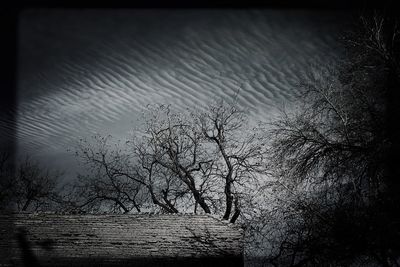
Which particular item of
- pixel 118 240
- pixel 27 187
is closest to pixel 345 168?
pixel 118 240

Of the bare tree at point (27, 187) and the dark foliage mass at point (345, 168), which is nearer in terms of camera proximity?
the dark foliage mass at point (345, 168)

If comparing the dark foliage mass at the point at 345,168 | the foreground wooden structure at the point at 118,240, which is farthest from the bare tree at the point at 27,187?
the dark foliage mass at the point at 345,168

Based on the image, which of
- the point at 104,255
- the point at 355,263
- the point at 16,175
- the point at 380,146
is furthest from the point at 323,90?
the point at 16,175

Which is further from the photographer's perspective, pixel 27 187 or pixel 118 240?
pixel 27 187

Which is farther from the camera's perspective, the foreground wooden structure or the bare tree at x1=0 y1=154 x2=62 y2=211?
the bare tree at x1=0 y1=154 x2=62 y2=211

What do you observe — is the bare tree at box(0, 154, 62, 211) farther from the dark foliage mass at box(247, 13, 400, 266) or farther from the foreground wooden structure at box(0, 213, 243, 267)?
the dark foliage mass at box(247, 13, 400, 266)

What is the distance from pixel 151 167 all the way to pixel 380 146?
27.2ft

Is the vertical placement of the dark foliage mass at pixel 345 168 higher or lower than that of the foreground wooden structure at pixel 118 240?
higher

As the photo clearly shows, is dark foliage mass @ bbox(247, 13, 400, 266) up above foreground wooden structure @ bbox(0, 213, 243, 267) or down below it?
above

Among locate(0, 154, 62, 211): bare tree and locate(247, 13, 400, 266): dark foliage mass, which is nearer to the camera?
locate(247, 13, 400, 266): dark foliage mass

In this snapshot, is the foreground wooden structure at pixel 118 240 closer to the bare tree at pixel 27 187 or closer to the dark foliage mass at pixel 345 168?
the dark foliage mass at pixel 345 168

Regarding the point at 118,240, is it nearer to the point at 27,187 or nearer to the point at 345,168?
the point at 345,168

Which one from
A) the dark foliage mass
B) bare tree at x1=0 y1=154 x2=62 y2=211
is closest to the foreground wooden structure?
the dark foliage mass

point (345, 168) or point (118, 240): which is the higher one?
point (345, 168)
